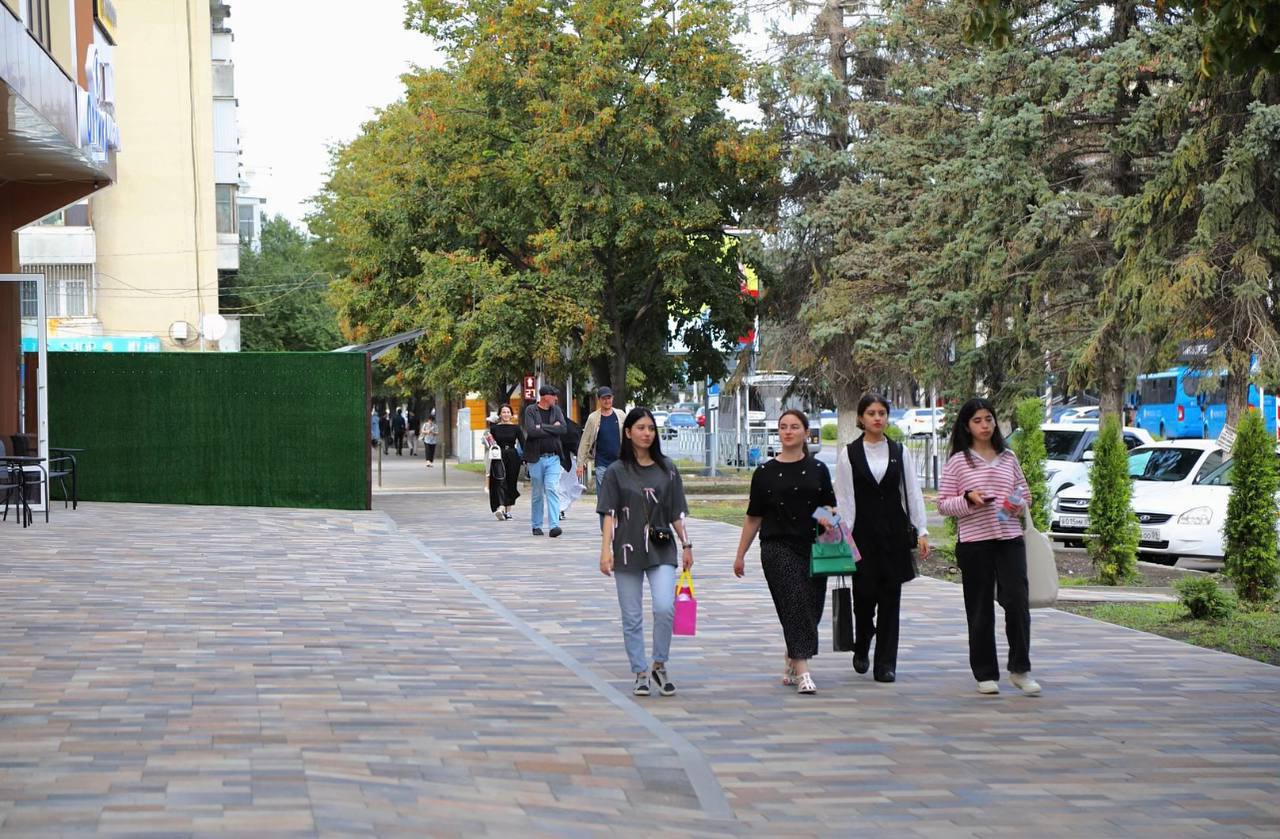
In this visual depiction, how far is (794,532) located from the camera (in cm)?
953

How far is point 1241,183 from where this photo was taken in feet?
76.0

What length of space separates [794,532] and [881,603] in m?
0.78

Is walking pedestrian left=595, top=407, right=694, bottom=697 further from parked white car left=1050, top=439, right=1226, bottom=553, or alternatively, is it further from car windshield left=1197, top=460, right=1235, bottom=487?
car windshield left=1197, top=460, right=1235, bottom=487

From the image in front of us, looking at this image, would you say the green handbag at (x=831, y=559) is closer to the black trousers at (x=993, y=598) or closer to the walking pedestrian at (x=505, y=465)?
the black trousers at (x=993, y=598)

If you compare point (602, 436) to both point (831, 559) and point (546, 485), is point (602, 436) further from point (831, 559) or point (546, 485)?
point (831, 559)

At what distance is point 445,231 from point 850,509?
1158 inches

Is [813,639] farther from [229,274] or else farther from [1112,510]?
[229,274]

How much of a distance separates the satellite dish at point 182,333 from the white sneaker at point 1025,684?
4322 centimetres

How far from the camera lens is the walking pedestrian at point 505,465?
23.8 m

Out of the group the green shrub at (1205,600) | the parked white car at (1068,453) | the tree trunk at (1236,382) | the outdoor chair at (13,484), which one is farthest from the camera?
the parked white car at (1068,453)

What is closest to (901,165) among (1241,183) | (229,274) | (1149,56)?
(1149,56)

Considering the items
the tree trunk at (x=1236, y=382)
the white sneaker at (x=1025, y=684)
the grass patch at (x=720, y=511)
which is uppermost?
the tree trunk at (x=1236, y=382)

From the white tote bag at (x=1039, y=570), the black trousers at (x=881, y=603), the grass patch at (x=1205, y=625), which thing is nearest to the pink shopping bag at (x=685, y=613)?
the black trousers at (x=881, y=603)

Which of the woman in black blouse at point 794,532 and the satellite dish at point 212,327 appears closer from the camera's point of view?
the woman in black blouse at point 794,532
